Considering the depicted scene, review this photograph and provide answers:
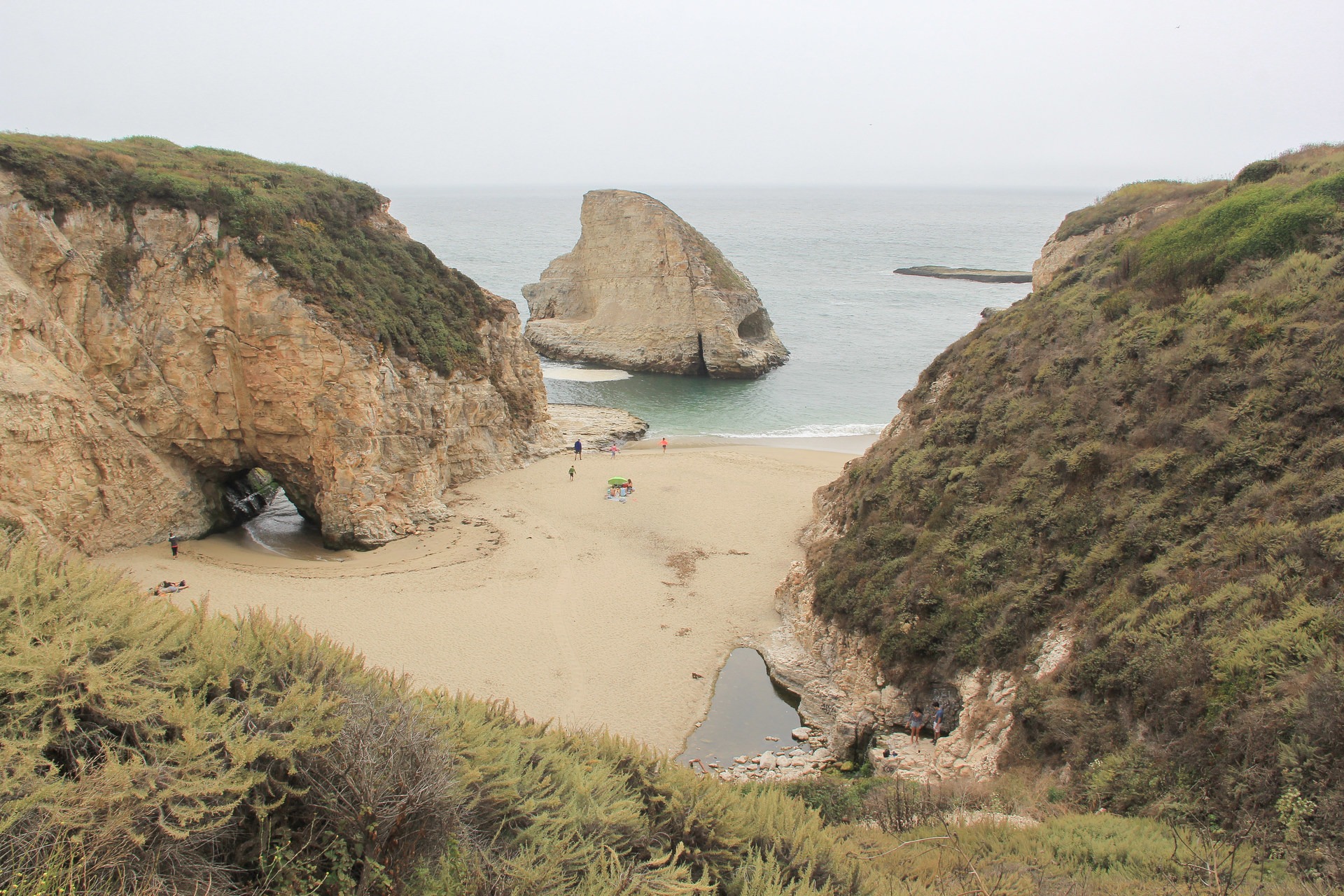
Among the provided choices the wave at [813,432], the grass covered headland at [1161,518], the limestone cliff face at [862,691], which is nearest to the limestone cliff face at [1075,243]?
the grass covered headland at [1161,518]

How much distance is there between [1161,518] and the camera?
11.4 metres

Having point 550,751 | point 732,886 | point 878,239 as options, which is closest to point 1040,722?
point 732,886

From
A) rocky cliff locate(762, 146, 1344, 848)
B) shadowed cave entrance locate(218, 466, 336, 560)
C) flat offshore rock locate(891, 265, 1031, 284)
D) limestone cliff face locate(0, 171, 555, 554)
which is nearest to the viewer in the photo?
rocky cliff locate(762, 146, 1344, 848)

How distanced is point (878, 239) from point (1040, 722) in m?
137

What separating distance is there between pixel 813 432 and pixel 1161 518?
26584 millimetres

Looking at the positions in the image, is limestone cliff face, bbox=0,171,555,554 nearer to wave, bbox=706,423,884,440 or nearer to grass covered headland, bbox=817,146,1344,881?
grass covered headland, bbox=817,146,1344,881

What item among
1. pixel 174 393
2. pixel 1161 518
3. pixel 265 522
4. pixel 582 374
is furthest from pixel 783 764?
pixel 582 374

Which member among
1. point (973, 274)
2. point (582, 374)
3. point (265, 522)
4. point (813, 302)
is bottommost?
point (265, 522)

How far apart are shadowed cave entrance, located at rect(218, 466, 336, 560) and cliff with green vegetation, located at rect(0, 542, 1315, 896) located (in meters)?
14.9

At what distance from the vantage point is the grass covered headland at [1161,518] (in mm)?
8070

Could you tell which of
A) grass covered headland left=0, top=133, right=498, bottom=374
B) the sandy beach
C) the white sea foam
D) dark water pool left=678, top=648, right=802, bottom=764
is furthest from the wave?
dark water pool left=678, top=648, right=802, bottom=764

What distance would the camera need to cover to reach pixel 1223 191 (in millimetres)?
17969

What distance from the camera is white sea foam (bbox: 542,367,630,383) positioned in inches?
1868

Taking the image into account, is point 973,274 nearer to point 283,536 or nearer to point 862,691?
point 283,536
